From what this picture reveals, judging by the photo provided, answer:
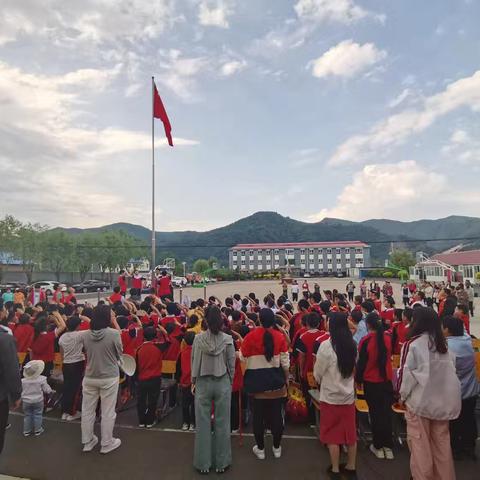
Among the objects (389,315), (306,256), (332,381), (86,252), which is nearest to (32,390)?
(332,381)

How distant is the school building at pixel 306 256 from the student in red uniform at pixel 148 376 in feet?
295

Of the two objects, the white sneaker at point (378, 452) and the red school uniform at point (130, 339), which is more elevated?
the red school uniform at point (130, 339)

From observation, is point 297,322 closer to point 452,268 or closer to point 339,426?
point 339,426

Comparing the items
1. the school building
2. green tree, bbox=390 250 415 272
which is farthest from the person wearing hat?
the school building

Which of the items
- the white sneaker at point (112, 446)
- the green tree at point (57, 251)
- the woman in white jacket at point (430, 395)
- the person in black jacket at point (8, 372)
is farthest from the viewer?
the green tree at point (57, 251)

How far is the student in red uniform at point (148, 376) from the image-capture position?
4.56 m

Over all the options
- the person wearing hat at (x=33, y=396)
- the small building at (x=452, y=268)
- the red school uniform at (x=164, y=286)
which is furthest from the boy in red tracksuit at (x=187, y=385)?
the small building at (x=452, y=268)

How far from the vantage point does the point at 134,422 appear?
491 cm

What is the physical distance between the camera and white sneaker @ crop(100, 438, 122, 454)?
13.1ft

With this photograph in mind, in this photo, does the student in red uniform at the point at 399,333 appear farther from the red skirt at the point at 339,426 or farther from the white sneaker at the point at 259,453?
the white sneaker at the point at 259,453

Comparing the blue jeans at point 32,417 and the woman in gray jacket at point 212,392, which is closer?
the woman in gray jacket at point 212,392

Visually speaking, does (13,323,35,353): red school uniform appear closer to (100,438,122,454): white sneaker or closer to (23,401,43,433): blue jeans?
(23,401,43,433): blue jeans

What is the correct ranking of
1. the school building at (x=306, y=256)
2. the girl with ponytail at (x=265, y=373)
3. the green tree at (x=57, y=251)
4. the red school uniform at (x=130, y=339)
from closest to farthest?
the girl with ponytail at (x=265, y=373)
the red school uniform at (x=130, y=339)
the green tree at (x=57, y=251)
the school building at (x=306, y=256)

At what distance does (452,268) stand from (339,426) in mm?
44602
